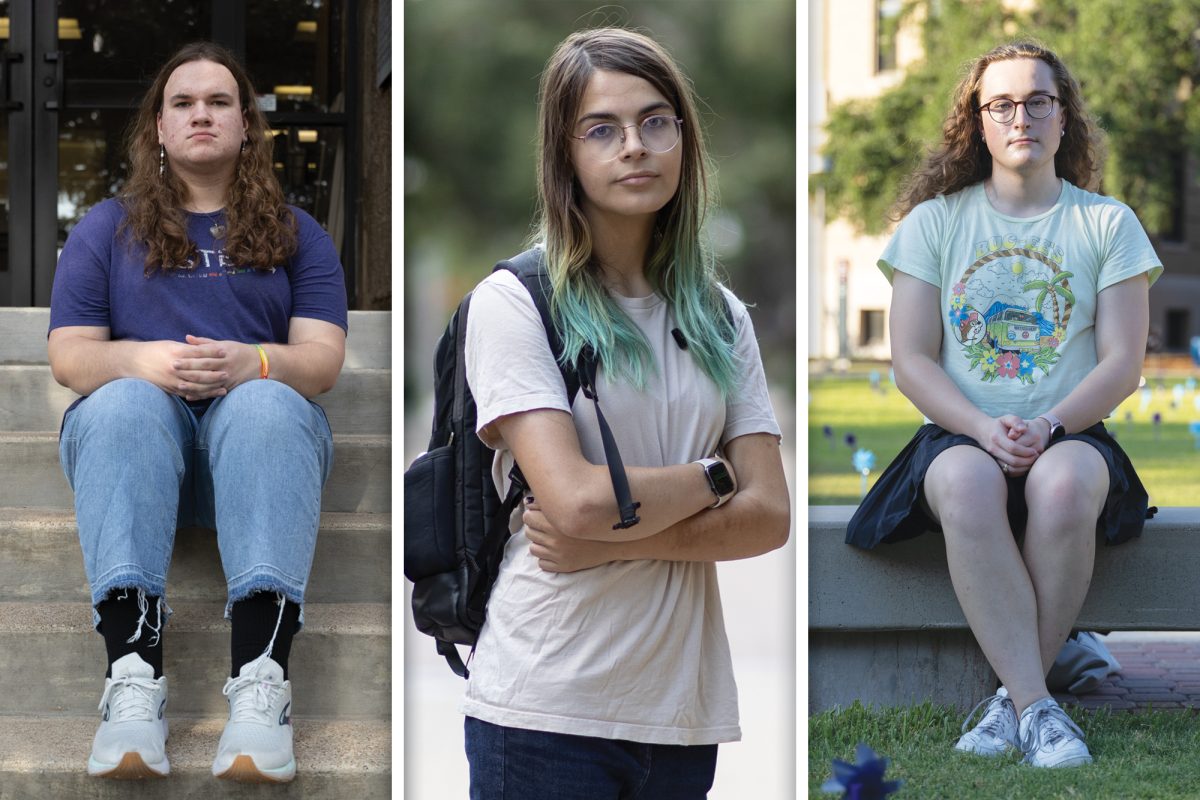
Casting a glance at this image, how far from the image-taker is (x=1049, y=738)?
2426 millimetres

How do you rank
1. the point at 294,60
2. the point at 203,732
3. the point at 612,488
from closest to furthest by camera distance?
the point at 612,488 < the point at 203,732 < the point at 294,60

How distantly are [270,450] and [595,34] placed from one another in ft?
3.45

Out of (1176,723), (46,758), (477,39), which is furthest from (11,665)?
(1176,723)

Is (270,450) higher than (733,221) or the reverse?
the reverse

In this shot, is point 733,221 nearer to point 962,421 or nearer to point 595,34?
point 962,421

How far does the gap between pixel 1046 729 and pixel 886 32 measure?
1.29 m

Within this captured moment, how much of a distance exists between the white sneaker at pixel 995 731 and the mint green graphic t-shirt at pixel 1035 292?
52 centimetres

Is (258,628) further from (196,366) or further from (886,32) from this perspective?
(886,32)

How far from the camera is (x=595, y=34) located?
158 cm

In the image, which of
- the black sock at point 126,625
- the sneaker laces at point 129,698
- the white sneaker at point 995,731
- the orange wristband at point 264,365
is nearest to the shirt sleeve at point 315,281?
the orange wristband at point 264,365

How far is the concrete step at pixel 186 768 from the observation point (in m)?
2.28

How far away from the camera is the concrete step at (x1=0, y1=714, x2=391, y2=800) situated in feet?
7.49

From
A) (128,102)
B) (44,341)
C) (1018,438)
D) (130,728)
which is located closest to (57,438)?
(44,341)

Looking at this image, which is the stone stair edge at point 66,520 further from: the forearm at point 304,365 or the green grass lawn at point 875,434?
the green grass lawn at point 875,434
